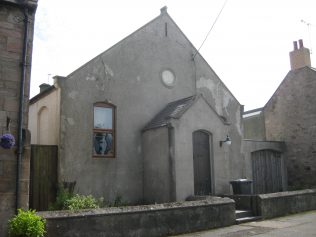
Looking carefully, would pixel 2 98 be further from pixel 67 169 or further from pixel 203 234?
pixel 203 234

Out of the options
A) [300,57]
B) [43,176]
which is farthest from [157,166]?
[300,57]

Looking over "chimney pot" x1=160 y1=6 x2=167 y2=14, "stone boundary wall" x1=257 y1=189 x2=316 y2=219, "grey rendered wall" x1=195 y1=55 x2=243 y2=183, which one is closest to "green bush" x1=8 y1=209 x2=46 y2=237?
"stone boundary wall" x1=257 y1=189 x2=316 y2=219

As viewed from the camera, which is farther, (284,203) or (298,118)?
(298,118)

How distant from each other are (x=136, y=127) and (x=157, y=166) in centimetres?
191

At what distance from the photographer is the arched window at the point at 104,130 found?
45.7ft

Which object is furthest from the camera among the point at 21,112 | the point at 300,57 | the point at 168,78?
the point at 300,57

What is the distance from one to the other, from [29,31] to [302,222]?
32.9 feet

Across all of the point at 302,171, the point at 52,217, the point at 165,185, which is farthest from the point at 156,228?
the point at 302,171

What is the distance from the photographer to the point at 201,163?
48.5 feet

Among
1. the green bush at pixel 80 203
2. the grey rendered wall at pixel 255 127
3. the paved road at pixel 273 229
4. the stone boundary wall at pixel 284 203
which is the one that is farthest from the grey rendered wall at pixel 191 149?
the grey rendered wall at pixel 255 127

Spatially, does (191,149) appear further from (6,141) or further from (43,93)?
(6,141)

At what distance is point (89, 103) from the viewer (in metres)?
13.8

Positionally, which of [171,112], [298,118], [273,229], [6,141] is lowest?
[273,229]

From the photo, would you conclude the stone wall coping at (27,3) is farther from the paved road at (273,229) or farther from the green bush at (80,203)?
the paved road at (273,229)
